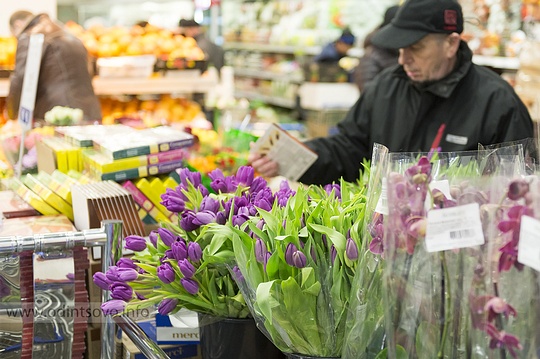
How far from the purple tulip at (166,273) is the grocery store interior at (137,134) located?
0.12ft

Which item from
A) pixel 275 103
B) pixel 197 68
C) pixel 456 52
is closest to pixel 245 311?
pixel 456 52

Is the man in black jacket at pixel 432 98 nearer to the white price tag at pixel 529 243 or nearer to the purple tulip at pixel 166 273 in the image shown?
the purple tulip at pixel 166 273

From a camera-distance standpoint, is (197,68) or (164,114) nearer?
(164,114)

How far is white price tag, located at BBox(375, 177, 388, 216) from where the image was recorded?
1.20 metres

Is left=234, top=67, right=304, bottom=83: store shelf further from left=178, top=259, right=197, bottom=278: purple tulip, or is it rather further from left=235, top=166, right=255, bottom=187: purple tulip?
left=178, top=259, right=197, bottom=278: purple tulip

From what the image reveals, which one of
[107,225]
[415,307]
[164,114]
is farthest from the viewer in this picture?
[164,114]

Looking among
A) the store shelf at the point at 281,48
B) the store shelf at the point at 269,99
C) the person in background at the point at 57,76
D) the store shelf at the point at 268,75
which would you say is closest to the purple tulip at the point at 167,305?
the person in background at the point at 57,76

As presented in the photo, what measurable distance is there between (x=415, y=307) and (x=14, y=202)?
1556 millimetres

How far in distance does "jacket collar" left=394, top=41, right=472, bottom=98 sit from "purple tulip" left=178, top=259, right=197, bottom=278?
1.85 meters

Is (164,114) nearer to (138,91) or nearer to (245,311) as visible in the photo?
(138,91)

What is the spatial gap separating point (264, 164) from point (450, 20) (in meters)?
0.89

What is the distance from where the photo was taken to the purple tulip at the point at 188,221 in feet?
5.04

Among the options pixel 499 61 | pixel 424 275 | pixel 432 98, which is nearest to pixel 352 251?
pixel 424 275

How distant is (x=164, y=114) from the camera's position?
19.0 ft
